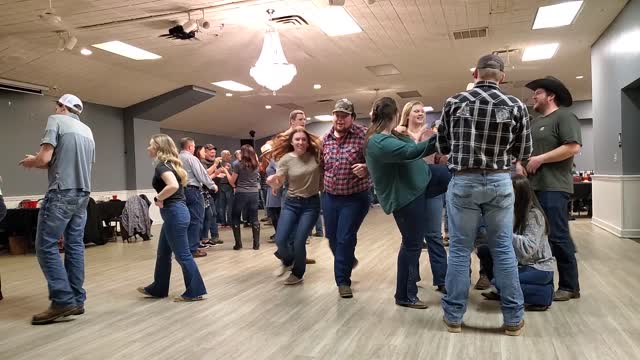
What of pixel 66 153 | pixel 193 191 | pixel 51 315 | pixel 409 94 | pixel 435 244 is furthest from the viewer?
pixel 409 94

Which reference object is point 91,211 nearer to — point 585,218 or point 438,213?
point 438,213

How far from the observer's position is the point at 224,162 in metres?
9.41

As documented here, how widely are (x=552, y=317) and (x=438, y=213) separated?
1070 millimetres

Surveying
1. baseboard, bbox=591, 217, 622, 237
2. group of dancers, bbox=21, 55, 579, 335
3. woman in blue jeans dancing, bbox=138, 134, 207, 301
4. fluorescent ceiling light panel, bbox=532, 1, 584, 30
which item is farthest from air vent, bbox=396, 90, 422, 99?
woman in blue jeans dancing, bbox=138, 134, 207, 301

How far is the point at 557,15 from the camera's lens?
21.4 ft

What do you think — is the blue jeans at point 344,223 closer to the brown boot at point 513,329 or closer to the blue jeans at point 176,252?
the blue jeans at point 176,252

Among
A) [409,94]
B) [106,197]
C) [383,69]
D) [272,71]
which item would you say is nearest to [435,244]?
[272,71]

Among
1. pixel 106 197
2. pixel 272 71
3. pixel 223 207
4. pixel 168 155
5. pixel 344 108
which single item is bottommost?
pixel 223 207

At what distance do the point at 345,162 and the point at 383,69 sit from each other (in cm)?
649

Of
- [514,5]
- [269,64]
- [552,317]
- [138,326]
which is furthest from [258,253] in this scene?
[514,5]

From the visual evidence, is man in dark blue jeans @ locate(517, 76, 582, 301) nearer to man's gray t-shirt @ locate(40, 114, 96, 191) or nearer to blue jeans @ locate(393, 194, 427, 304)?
blue jeans @ locate(393, 194, 427, 304)

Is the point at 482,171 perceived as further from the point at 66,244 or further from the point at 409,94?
the point at 409,94

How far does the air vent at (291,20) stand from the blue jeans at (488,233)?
4298 mm

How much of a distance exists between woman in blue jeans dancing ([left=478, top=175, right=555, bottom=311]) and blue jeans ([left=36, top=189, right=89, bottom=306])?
2.98 metres
